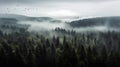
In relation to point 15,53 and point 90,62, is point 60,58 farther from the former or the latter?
point 15,53

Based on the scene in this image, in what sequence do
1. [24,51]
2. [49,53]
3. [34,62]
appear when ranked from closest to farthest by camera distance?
[34,62]
[49,53]
[24,51]

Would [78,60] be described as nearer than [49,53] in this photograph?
Yes

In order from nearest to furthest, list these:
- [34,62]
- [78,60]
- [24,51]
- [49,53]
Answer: [78,60] → [34,62] → [49,53] → [24,51]

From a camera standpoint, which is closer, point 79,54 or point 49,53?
point 79,54

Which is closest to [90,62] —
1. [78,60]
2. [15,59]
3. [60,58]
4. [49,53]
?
[78,60]

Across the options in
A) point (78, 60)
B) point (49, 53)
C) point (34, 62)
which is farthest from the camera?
point (49, 53)

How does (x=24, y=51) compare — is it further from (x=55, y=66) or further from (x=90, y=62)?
(x=90, y=62)

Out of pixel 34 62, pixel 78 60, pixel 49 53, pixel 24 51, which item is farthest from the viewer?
pixel 24 51

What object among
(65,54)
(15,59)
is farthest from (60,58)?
(15,59)
